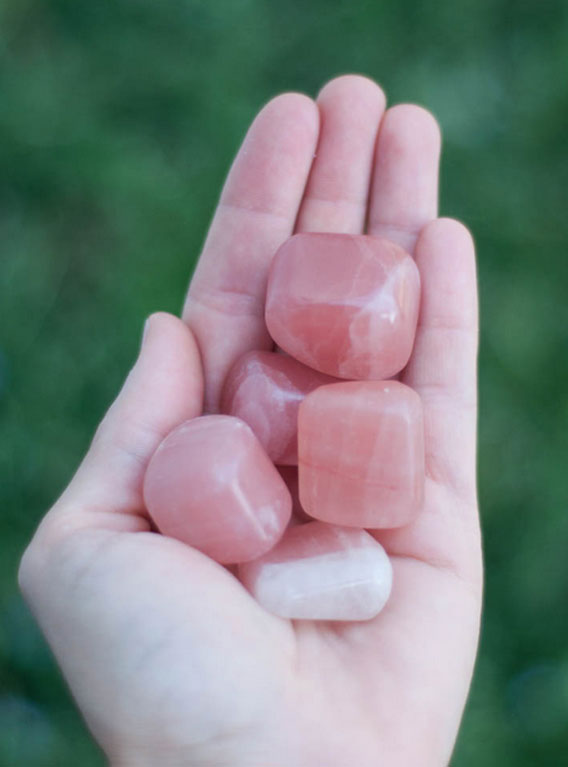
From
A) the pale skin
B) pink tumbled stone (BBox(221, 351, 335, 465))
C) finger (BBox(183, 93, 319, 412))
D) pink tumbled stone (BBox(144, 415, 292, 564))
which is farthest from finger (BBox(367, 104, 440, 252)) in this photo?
pink tumbled stone (BBox(144, 415, 292, 564))

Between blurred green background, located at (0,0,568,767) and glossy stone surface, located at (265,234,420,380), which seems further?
blurred green background, located at (0,0,568,767)

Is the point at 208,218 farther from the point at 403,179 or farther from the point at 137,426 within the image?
the point at 137,426

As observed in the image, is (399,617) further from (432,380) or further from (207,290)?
(207,290)

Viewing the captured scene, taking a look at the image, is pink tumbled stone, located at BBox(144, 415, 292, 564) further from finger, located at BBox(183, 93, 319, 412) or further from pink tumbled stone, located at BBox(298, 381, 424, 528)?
finger, located at BBox(183, 93, 319, 412)

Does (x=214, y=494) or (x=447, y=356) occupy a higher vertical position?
(x=447, y=356)

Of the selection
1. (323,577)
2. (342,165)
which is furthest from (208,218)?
(323,577)

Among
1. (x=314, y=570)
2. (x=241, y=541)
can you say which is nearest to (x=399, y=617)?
(x=314, y=570)

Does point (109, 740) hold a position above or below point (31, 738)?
above
